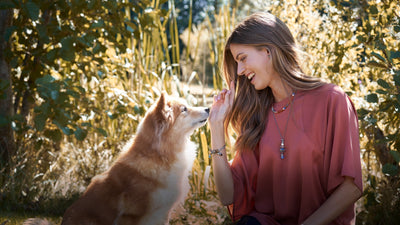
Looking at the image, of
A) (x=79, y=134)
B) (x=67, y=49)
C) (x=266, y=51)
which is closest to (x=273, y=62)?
(x=266, y=51)

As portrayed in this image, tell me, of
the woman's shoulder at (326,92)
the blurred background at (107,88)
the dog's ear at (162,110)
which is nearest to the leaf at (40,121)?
the blurred background at (107,88)

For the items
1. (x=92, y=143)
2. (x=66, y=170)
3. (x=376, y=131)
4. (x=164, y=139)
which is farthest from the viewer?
(x=92, y=143)

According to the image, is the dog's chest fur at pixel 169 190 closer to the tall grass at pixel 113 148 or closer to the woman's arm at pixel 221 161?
the woman's arm at pixel 221 161

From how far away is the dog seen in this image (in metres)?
2.38

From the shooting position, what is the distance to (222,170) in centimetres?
233

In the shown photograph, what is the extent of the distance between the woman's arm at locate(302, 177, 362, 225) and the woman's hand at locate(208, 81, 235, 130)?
756mm

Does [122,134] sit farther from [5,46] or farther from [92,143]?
[5,46]

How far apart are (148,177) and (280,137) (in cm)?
87

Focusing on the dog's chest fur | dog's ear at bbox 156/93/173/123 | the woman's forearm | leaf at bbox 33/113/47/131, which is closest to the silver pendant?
the woman's forearm

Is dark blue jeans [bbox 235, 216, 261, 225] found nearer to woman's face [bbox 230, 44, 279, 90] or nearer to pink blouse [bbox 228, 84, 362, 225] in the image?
pink blouse [bbox 228, 84, 362, 225]

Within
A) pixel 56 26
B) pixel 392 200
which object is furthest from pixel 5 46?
pixel 392 200

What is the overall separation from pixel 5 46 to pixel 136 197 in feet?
6.95

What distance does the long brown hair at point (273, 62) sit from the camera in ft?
7.27

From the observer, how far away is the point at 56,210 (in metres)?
3.58
